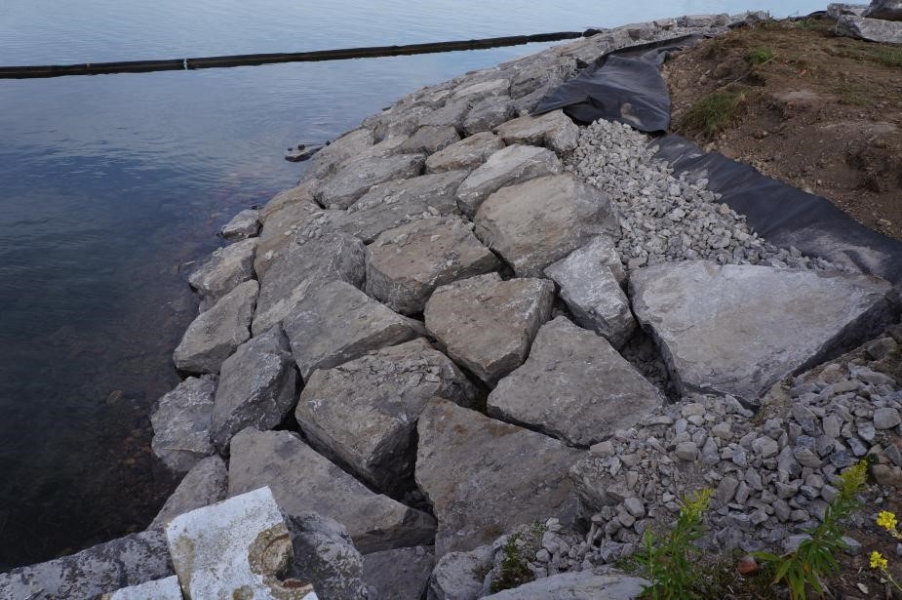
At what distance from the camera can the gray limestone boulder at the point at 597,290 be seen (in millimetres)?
3969

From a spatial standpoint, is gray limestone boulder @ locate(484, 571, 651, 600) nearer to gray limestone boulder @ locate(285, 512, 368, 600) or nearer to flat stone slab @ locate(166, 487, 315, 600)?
gray limestone boulder @ locate(285, 512, 368, 600)

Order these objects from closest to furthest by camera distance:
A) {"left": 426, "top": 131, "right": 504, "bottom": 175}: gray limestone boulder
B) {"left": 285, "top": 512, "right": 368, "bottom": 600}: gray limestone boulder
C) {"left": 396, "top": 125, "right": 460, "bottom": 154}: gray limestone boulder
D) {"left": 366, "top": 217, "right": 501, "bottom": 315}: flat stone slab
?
{"left": 285, "top": 512, "right": 368, "bottom": 600}: gray limestone boulder → {"left": 366, "top": 217, "right": 501, "bottom": 315}: flat stone slab → {"left": 426, "top": 131, "right": 504, "bottom": 175}: gray limestone boulder → {"left": 396, "top": 125, "right": 460, "bottom": 154}: gray limestone boulder

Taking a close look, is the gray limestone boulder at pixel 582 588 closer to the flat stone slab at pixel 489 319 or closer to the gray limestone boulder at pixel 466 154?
the flat stone slab at pixel 489 319

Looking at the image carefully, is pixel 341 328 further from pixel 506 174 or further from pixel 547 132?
pixel 547 132

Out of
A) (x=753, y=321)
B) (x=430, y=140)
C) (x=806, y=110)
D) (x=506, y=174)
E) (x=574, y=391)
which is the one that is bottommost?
(x=574, y=391)

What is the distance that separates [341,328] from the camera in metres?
4.50

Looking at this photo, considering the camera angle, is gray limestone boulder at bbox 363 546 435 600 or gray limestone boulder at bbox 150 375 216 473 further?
gray limestone boulder at bbox 150 375 216 473

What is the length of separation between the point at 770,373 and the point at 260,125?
11.0 metres

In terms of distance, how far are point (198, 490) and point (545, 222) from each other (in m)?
3.15

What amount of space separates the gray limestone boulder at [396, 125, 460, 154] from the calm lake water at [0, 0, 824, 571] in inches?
112

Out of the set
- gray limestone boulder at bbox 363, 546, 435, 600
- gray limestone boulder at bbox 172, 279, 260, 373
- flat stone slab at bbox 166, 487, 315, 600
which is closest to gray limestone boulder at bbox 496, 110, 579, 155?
gray limestone boulder at bbox 172, 279, 260, 373

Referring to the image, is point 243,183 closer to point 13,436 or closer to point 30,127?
point 30,127

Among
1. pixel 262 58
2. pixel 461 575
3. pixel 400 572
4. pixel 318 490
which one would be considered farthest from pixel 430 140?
pixel 262 58

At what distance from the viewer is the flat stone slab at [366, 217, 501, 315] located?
15.4 ft
